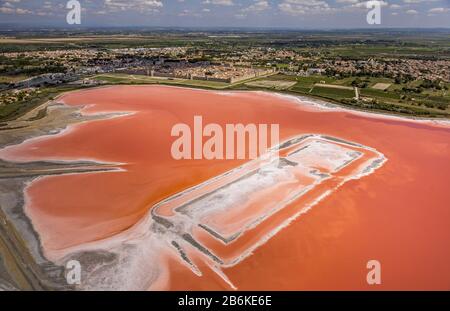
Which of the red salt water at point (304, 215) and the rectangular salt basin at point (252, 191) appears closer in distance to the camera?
the red salt water at point (304, 215)

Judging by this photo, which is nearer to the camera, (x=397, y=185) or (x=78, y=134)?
(x=397, y=185)

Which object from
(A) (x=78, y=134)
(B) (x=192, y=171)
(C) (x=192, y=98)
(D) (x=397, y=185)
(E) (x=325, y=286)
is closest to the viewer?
(E) (x=325, y=286)

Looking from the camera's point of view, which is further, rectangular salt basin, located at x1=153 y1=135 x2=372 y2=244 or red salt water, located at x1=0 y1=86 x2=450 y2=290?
rectangular salt basin, located at x1=153 y1=135 x2=372 y2=244

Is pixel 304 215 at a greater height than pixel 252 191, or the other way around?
pixel 252 191

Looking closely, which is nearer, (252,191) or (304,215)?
(304,215)

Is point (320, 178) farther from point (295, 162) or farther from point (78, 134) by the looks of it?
point (78, 134)
